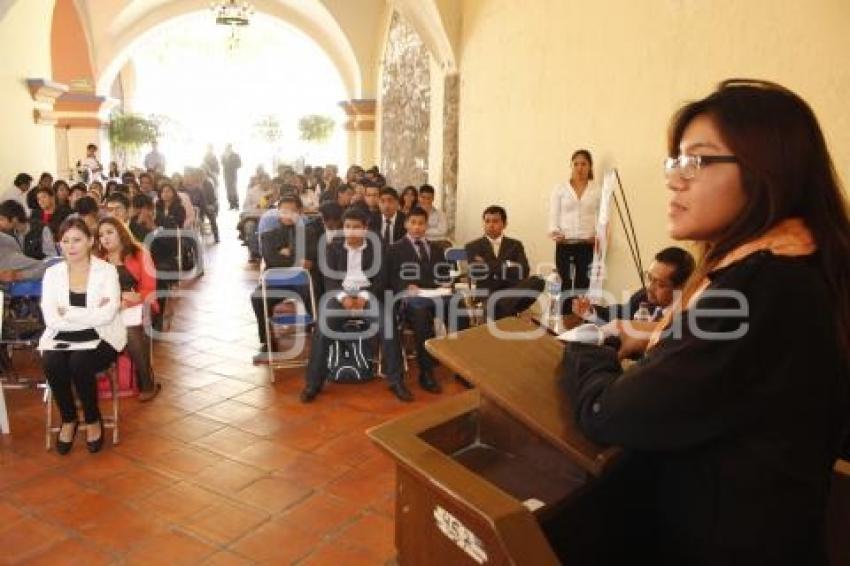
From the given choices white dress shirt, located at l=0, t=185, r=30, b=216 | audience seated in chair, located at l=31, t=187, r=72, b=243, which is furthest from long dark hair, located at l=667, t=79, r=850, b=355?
white dress shirt, located at l=0, t=185, r=30, b=216

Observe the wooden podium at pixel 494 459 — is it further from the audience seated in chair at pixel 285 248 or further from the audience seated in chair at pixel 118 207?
the audience seated in chair at pixel 118 207

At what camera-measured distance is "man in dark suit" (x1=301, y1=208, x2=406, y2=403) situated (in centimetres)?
470

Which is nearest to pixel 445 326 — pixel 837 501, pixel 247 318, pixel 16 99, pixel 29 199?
pixel 247 318

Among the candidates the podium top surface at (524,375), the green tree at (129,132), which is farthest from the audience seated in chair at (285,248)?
the green tree at (129,132)

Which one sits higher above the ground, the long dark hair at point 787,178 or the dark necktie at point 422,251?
the long dark hair at point 787,178

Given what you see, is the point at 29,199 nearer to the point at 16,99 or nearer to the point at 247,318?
the point at 16,99

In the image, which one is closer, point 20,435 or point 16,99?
point 20,435

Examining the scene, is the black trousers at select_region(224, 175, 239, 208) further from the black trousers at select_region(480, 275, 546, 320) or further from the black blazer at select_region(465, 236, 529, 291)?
the black trousers at select_region(480, 275, 546, 320)

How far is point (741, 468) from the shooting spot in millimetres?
1077

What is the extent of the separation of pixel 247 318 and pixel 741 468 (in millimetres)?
6293

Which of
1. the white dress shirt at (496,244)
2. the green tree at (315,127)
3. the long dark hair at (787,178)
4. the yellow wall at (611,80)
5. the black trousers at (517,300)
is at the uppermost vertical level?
the green tree at (315,127)

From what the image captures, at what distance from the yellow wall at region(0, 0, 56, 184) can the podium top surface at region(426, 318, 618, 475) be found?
28.4ft

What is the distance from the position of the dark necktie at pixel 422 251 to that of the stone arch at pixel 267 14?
9.62m

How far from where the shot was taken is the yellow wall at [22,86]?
827 centimetres
